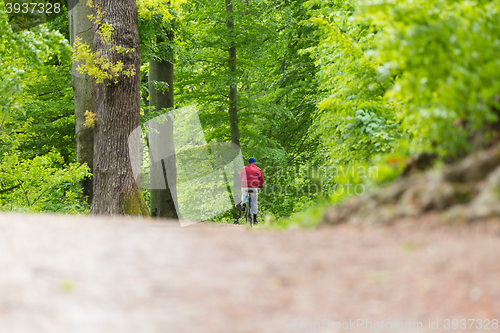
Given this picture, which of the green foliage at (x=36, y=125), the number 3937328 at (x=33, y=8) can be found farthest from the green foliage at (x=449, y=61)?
the number 3937328 at (x=33, y=8)

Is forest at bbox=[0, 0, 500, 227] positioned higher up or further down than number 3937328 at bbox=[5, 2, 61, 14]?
further down

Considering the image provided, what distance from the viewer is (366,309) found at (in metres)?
2.93

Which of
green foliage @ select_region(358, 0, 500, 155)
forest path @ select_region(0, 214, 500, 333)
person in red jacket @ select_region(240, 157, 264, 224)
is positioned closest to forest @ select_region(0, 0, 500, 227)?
green foliage @ select_region(358, 0, 500, 155)

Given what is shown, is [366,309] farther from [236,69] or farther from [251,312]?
[236,69]

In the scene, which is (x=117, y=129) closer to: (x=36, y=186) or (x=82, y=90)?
(x=82, y=90)

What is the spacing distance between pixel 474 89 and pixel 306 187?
14.9 meters

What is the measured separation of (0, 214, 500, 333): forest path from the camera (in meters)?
2.81

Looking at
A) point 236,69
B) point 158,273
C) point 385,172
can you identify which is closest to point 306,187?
point 236,69

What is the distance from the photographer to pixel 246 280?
3334 mm

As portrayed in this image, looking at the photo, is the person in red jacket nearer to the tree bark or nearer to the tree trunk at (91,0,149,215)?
the tree trunk at (91,0,149,215)

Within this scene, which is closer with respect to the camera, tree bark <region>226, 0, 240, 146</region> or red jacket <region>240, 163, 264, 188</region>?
red jacket <region>240, 163, 264, 188</region>

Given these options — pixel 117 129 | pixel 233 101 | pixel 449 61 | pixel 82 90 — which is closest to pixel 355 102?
pixel 117 129

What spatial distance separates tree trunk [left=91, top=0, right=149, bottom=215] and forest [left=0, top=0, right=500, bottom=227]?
3 cm

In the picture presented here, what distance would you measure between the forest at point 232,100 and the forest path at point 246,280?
1022 millimetres
